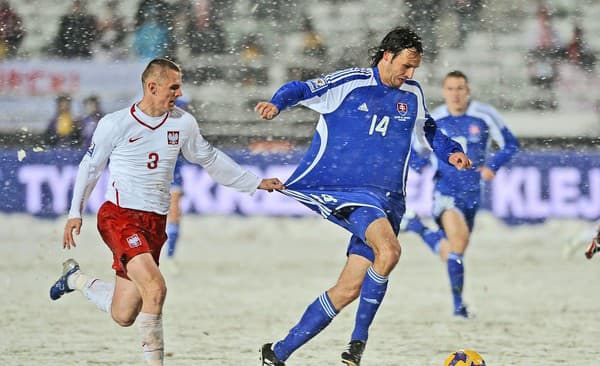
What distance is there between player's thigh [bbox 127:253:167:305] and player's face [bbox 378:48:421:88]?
1563 mm

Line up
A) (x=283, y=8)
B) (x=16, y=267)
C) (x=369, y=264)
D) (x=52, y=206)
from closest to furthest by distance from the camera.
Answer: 1. (x=369, y=264)
2. (x=16, y=267)
3. (x=52, y=206)
4. (x=283, y=8)

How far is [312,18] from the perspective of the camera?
1697 centimetres

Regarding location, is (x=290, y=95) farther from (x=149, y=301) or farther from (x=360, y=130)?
(x=149, y=301)

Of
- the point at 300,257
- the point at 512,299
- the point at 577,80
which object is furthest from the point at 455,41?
the point at 512,299

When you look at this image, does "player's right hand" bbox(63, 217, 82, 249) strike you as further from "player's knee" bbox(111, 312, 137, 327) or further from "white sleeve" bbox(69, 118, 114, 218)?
"player's knee" bbox(111, 312, 137, 327)

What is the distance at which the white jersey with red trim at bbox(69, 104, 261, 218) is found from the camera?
5805mm

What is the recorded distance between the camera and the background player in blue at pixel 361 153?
5.97 meters

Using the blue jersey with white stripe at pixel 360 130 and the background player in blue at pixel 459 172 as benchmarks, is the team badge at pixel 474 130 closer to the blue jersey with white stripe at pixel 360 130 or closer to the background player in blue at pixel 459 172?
the background player in blue at pixel 459 172

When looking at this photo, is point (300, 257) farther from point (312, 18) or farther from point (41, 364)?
point (41, 364)

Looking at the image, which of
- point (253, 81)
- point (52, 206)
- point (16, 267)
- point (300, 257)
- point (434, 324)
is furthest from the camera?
point (253, 81)

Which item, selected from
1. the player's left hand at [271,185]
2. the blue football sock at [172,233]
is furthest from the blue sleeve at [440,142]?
the blue football sock at [172,233]

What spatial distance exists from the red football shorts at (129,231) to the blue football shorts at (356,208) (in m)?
0.75

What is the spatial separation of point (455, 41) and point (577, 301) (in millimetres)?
7681

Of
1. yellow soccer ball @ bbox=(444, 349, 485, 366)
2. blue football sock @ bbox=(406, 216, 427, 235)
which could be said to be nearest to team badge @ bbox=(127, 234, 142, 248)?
yellow soccer ball @ bbox=(444, 349, 485, 366)
